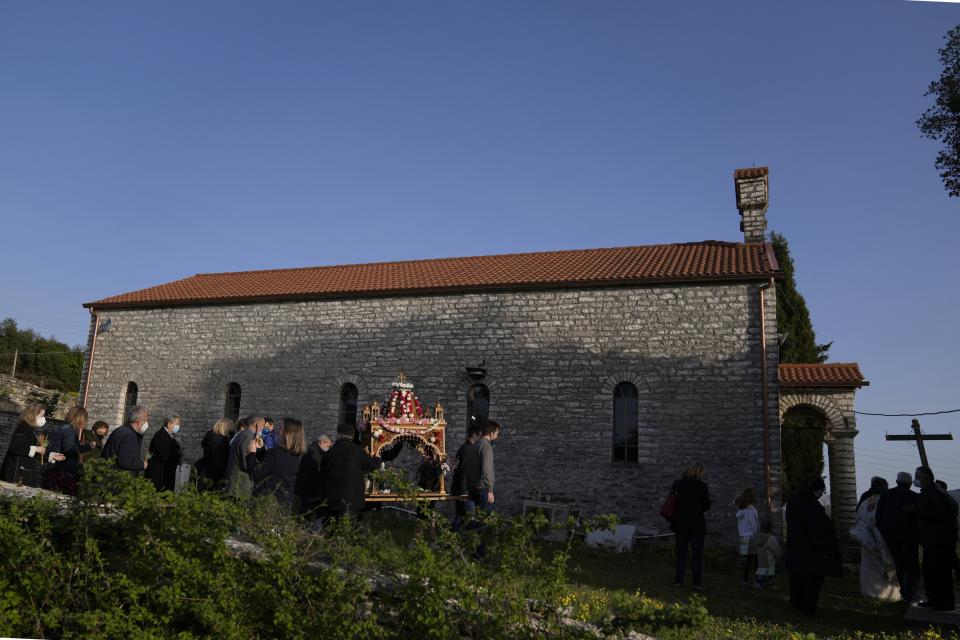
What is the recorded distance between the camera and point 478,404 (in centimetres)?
1608

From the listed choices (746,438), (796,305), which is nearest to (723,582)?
(746,438)

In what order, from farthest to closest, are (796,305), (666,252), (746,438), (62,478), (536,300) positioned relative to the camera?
1. (796,305)
2. (666,252)
3. (536,300)
4. (746,438)
5. (62,478)

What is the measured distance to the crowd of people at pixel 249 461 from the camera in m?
7.46

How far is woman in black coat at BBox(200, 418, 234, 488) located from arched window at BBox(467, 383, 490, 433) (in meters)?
7.15

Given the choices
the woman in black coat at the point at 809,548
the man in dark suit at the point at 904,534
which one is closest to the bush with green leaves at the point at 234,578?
the woman in black coat at the point at 809,548

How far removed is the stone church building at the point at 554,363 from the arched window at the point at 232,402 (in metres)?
0.04

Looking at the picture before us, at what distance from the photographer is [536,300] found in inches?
631

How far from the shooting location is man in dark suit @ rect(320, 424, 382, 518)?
732 centimetres

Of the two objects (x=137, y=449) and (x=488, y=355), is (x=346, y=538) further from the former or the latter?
(x=488, y=355)

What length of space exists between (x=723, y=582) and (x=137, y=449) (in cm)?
823

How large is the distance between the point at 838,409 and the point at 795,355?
1110 centimetres

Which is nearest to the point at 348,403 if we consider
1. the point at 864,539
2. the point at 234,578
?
the point at 864,539

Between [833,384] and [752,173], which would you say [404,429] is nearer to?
[833,384]

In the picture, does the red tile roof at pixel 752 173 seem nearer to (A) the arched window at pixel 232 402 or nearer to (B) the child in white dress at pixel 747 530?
(B) the child in white dress at pixel 747 530
